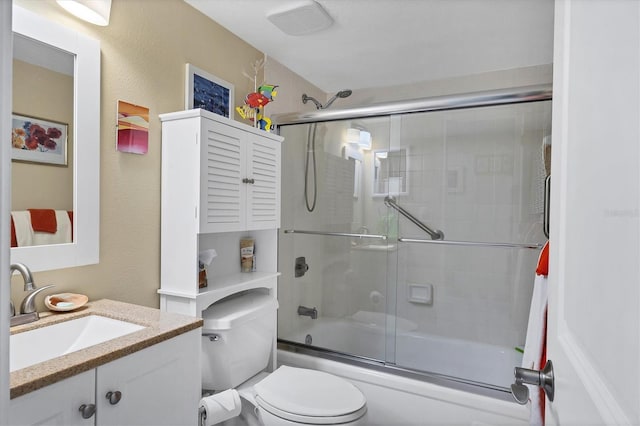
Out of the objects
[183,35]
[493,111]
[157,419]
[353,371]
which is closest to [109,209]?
[157,419]

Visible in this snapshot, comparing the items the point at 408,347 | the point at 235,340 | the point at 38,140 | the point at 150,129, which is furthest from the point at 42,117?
the point at 408,347

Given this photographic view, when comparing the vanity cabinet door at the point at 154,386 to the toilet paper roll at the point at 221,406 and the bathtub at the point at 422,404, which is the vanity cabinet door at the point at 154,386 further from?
the bathtub at the point at 422,404

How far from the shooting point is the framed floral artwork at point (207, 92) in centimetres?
187

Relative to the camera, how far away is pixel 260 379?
6.17ft

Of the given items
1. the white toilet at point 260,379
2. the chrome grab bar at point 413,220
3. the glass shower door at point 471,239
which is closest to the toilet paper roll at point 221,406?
the white toilet at point 260,379

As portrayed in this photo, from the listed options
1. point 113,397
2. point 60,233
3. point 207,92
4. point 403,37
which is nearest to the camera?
point 113,397

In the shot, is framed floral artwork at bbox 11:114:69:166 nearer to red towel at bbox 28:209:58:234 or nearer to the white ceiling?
red towel at bbox 28:209:58:234

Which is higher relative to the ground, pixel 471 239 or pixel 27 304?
pixel 471 239

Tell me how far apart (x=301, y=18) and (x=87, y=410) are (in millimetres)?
1933

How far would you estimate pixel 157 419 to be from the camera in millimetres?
1126

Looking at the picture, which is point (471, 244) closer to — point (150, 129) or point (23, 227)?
point (150, 129)

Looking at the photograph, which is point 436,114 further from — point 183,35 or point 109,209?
point 109,209

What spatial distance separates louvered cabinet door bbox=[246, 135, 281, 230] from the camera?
6.29ft

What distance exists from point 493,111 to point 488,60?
1.96ft
